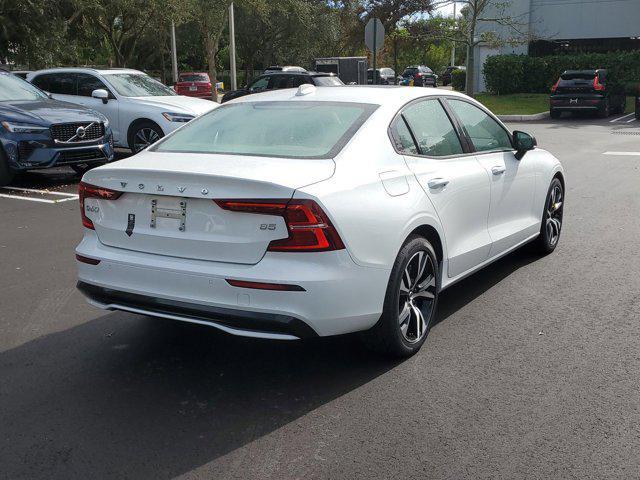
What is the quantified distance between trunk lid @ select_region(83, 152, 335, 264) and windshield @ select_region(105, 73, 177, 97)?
32.9 ft

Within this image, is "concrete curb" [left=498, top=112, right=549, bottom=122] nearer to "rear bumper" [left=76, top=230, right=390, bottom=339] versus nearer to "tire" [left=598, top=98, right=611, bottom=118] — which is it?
"tire" [left=598, top=98, right=611, bottom=118]

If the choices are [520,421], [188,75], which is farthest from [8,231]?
[188,75]

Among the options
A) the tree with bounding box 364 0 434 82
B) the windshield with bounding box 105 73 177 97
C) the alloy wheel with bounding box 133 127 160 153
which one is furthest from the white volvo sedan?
the tree with bounding box 364 0 434 82

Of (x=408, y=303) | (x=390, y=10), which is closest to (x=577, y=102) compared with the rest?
(x=408, y=303)

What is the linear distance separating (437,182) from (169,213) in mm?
1697

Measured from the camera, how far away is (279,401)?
12.6 ft

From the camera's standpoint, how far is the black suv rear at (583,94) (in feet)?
78.6

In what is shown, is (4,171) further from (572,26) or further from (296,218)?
(572,26)

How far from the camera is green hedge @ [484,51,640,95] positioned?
31.0 metres

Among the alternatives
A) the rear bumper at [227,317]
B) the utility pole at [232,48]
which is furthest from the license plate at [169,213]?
the utility pole at [232,48]

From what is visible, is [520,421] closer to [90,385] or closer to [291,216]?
[291,216]

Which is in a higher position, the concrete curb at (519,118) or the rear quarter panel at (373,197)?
the rear quarter panel at (373,197)

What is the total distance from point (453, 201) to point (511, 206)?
119 centimetres

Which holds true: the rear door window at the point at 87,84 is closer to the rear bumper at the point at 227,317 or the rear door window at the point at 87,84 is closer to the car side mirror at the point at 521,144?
the car side mirror at the point at 521,144
